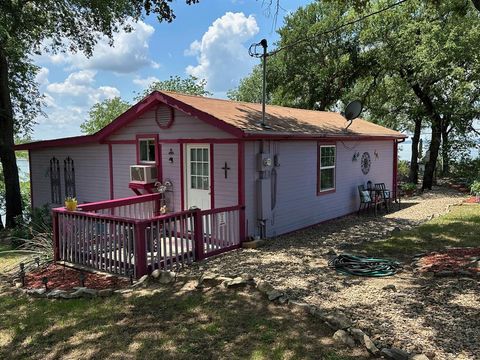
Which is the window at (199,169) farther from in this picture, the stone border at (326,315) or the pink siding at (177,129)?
the stone border at (326,315)

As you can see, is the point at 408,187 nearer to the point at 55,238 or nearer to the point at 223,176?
the point at 223,176

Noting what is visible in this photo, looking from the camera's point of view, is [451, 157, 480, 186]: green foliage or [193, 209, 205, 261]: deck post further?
[451, 157, 480, 186]: green foliage

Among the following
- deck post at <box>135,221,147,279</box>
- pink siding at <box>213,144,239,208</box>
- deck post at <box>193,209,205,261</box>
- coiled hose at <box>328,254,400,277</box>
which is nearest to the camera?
coiled hose at <box>328,254,400,277</box>

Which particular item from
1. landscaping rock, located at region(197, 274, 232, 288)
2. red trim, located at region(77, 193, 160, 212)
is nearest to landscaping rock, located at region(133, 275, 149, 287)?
landscaping rock, located at region(197, 274, 232, 288)

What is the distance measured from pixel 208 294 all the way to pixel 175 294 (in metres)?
0.45

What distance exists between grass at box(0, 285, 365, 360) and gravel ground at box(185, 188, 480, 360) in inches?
22.4

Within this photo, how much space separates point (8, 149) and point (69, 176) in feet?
11.2

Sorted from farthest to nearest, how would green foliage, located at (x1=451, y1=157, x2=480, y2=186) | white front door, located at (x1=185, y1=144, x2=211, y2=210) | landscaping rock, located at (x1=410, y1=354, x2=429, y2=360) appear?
green foliage, located at (x1=451, y1=157, x2=480, y2=186)
white front door, located at (x1=185, y1=144, x2=211, y2=210)
landscaping rock, located at (x1=410, y1=354, x2=429, y2=360)

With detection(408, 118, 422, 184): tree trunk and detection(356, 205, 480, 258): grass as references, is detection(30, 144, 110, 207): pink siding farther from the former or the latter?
detection(408, 118, 422, 184): tree trunk

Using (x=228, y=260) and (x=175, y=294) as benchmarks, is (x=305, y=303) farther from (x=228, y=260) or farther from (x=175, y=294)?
(x=228, y=260)

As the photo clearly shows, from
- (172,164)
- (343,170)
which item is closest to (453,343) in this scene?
(172,164)

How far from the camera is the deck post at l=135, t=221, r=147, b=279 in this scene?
245 inches

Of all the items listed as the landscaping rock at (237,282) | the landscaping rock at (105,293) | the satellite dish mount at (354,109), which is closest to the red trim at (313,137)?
the satellite dish mount at (354,109)

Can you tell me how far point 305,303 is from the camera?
470 centimetres
